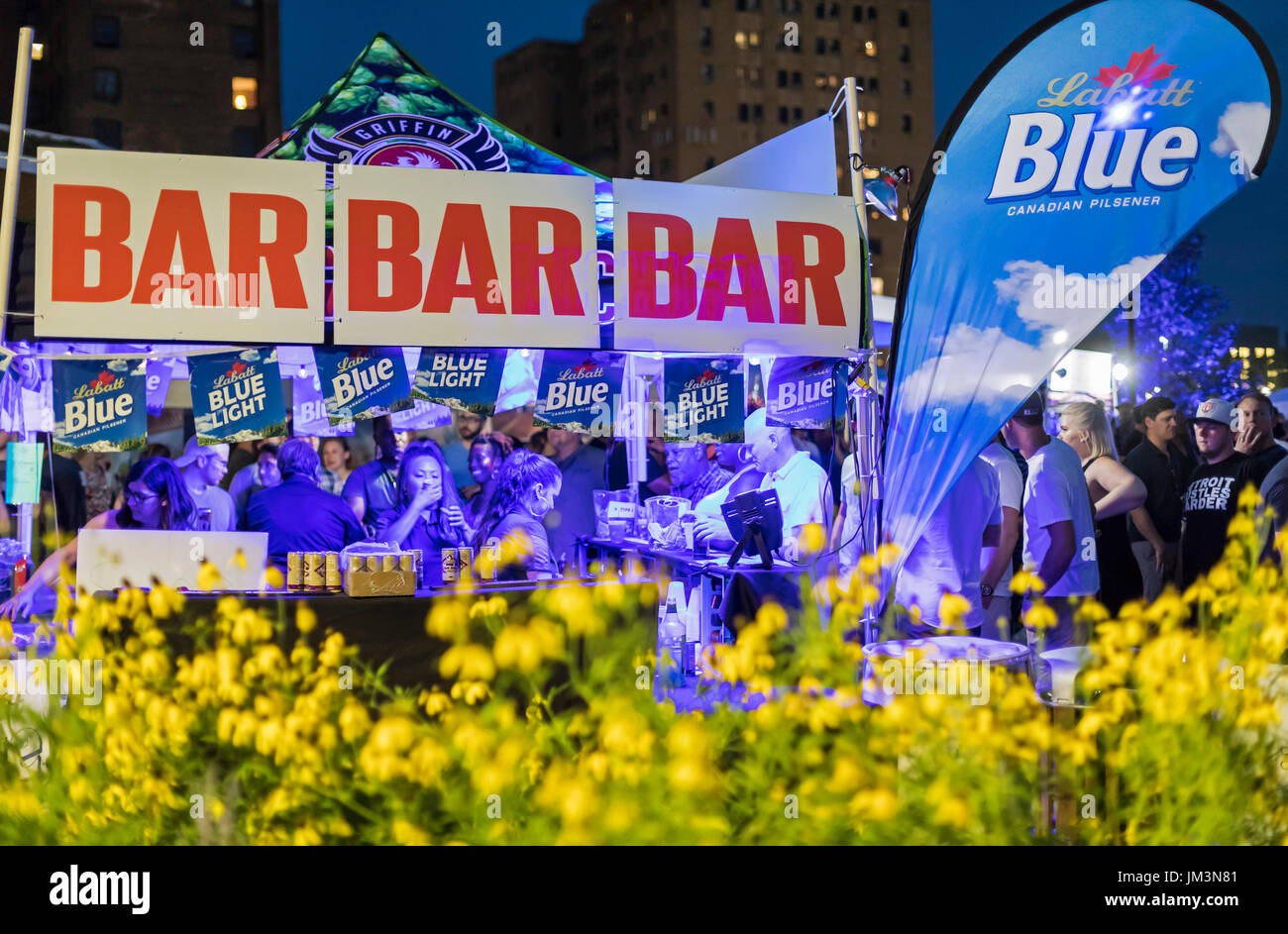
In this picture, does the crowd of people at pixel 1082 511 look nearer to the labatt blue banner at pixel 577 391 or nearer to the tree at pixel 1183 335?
the labatt blue banner at pixel 577 391

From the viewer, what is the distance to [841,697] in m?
2.28

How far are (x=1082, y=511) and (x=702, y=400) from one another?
256 cm

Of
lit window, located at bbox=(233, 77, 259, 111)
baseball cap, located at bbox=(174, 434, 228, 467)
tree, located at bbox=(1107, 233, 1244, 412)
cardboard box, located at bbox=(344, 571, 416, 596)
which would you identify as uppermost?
lit window, located at bbox=(233, 77, 259, 111)

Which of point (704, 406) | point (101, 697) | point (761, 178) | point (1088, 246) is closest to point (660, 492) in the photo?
point (704, 406)

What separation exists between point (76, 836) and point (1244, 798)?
7.85 feet

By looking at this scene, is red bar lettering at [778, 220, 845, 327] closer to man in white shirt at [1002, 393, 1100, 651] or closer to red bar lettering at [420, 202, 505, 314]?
man in white shirt at [1002, 393, 1100, 651]

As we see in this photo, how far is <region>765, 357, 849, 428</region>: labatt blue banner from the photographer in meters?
6.98

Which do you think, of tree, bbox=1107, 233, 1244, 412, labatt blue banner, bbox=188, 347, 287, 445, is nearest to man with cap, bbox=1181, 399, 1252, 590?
labatt blue banner, bbox=188, 347, 287, 445

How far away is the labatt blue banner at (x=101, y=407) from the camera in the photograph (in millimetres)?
6598

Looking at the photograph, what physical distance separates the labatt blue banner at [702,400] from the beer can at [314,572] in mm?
2825

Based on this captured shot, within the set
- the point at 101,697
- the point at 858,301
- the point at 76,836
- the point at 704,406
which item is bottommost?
the point at 76,836

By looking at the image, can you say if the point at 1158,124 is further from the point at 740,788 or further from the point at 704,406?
the point at 740,788

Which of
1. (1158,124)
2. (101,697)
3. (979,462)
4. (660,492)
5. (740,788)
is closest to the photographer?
(740,788)

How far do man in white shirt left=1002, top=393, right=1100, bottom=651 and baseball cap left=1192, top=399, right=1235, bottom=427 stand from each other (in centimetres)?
165
